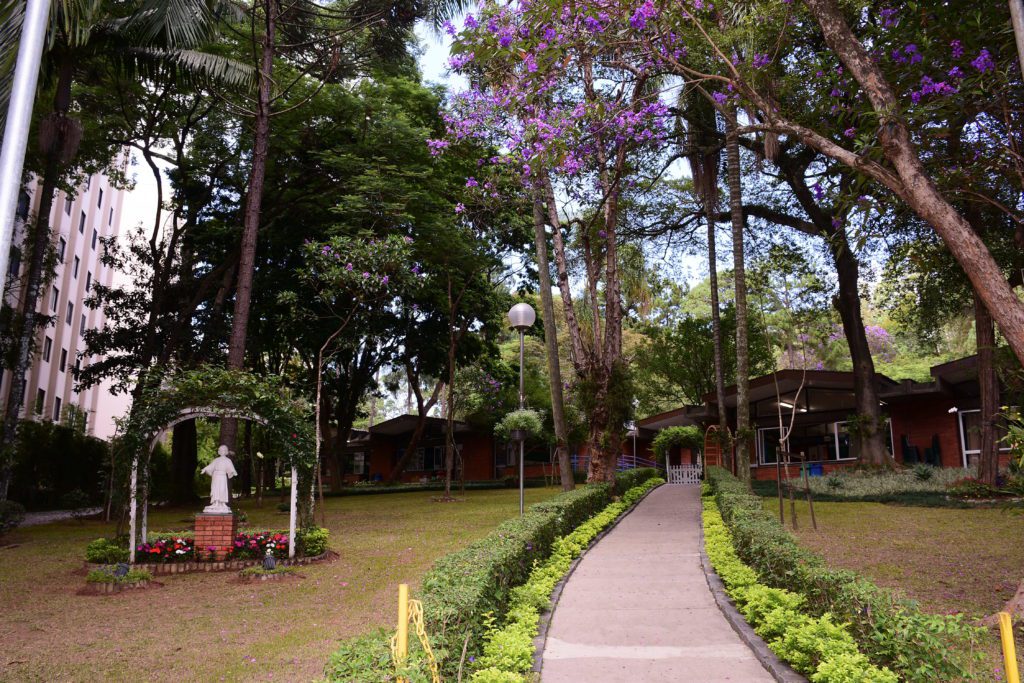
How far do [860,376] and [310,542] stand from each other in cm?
1717

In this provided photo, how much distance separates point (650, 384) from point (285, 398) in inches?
945

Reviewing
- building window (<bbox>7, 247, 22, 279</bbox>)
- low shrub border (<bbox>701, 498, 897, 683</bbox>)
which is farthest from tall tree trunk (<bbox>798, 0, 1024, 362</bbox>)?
building window (<bbox>7, 247, 22, 279</bbox>)

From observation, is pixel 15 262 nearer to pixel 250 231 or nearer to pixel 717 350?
pixel 250 231

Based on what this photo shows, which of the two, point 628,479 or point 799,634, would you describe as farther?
point 628,479

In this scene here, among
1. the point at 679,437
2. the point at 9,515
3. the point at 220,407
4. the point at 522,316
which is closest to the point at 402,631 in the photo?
the point at 220,407

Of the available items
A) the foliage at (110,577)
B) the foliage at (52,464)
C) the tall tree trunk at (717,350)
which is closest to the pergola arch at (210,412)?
the foliage at (110,577)

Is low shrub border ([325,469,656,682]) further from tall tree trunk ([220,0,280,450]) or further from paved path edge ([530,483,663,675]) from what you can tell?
tall tree trunk ([220,0,280,450])

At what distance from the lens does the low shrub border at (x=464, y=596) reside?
3516 mm

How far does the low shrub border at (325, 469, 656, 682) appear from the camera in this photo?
352 centimetres

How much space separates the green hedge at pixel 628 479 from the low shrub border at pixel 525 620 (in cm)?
579

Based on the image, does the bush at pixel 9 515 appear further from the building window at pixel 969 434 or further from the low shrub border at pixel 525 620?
the building window at pixel 969 434

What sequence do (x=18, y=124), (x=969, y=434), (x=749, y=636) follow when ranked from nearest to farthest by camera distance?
(x=18, y=124) → (x=749, y=636) → (x=969, y=434)

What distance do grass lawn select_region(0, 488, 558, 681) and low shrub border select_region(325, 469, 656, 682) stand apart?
4.52ft

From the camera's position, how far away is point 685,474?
92.4 feet
